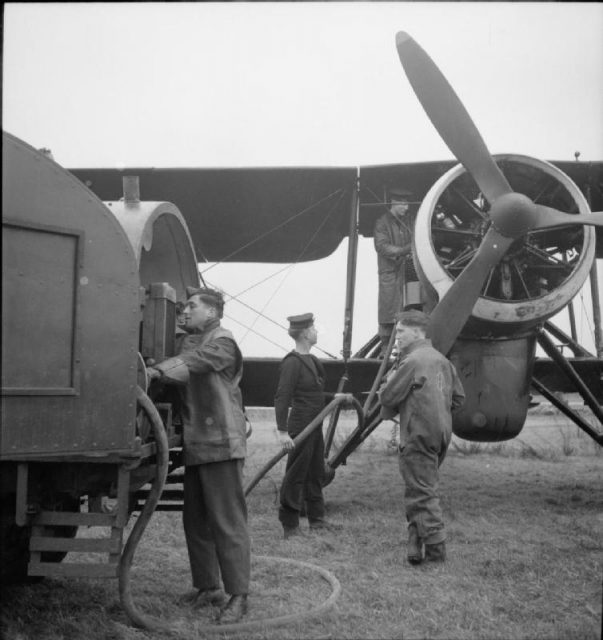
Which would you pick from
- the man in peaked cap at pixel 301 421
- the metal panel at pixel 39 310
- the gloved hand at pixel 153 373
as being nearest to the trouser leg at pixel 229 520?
the gloved hand at pixel 153 373

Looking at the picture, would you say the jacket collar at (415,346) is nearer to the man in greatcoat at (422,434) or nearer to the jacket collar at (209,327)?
the man in greatcoat at (422,434)

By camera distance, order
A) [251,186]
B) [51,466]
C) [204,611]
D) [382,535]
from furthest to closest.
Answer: [251,186] < [382,535] < [204,611] < [51,466]

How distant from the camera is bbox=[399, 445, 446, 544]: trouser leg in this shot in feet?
16.8

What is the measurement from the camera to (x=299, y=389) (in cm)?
664

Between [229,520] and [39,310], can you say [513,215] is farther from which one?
[39,310]

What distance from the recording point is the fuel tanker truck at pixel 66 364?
3.09 meters

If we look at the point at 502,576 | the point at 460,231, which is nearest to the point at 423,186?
the point at 460,231

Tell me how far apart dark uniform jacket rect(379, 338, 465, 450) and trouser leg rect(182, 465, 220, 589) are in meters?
1.74

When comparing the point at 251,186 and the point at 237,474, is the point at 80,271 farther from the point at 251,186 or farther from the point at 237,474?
the point at 251,186

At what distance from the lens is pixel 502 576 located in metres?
4.73

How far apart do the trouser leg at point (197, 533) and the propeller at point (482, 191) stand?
2.82m

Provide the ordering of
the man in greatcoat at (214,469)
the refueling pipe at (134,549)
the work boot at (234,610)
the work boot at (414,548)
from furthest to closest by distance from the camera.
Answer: the work boot at (414,548) < the man in greatcoat at (214,469) < the work boot at (234,610) < the refueling pipe at (134,549)

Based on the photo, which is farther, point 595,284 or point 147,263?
point 595,284

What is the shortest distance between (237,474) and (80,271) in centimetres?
149
